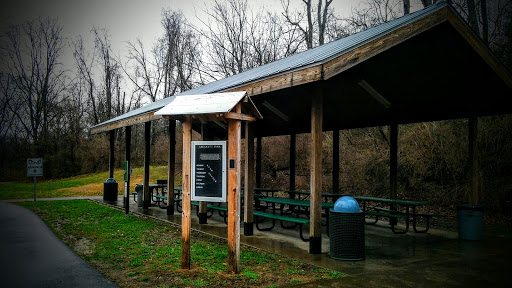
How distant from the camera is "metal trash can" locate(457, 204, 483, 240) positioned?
765 centimetres

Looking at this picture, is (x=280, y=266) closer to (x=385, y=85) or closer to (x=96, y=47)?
(x=385, y=85)

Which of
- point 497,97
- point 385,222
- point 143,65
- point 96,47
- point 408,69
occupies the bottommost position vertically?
point 385,222

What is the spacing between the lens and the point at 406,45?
23.3ft

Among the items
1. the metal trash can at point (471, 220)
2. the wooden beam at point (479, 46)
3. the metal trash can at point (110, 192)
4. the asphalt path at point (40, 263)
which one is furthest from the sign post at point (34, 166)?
the wooden beam at point (479, 46)

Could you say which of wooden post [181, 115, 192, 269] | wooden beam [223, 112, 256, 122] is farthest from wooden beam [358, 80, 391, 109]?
wooden post [181, 115, 192, 269]

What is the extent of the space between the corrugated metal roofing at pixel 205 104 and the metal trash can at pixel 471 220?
5.28m

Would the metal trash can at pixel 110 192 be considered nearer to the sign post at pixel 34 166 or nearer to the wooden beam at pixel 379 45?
the sign post at pixel 34 166

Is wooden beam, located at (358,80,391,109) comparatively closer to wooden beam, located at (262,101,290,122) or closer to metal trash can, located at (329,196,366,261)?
wooden beam, located at (262,101,290,122)

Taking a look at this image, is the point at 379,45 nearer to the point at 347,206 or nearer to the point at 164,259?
the point at 347,206

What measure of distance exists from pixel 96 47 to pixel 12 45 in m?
7.54

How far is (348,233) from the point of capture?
5.93 m

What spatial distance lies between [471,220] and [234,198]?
5229mm

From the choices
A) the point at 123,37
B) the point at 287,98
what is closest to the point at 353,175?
the point at 287,98

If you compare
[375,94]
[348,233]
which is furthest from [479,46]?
[348,233]
